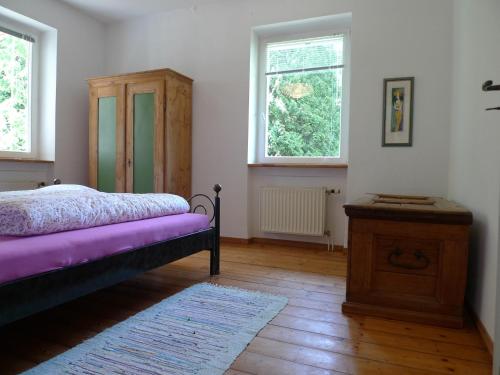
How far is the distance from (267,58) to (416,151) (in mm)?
1987

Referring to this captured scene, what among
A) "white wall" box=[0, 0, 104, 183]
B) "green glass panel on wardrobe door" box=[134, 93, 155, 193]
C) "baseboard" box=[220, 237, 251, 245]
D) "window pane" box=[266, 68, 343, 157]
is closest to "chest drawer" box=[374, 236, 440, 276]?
"window pane" box=[266, 68, 343, 157]

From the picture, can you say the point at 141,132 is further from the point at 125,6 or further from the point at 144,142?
the point at 125,6

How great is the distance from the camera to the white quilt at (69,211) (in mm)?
1488

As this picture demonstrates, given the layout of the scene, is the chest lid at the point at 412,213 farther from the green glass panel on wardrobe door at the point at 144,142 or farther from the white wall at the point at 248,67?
the green glass panel on wardrobe door at the point at 144,142

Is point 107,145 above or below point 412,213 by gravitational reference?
above

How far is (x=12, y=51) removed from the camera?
3822 millimetres

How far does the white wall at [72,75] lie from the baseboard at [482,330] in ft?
13.8

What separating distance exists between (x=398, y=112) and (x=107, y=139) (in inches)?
125

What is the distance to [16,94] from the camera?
3896mm

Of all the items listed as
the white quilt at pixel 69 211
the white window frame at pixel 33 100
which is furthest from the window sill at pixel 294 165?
the white window frame at pixel 33 100

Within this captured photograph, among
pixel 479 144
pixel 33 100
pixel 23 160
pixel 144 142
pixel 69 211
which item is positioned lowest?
pixel 69 211

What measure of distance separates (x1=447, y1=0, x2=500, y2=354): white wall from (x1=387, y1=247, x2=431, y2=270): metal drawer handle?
0.28 metres

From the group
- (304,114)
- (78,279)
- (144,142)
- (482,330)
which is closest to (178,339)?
(78,279)

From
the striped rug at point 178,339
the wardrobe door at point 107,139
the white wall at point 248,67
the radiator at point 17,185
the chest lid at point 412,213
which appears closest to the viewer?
the striped rug at point 178,339
